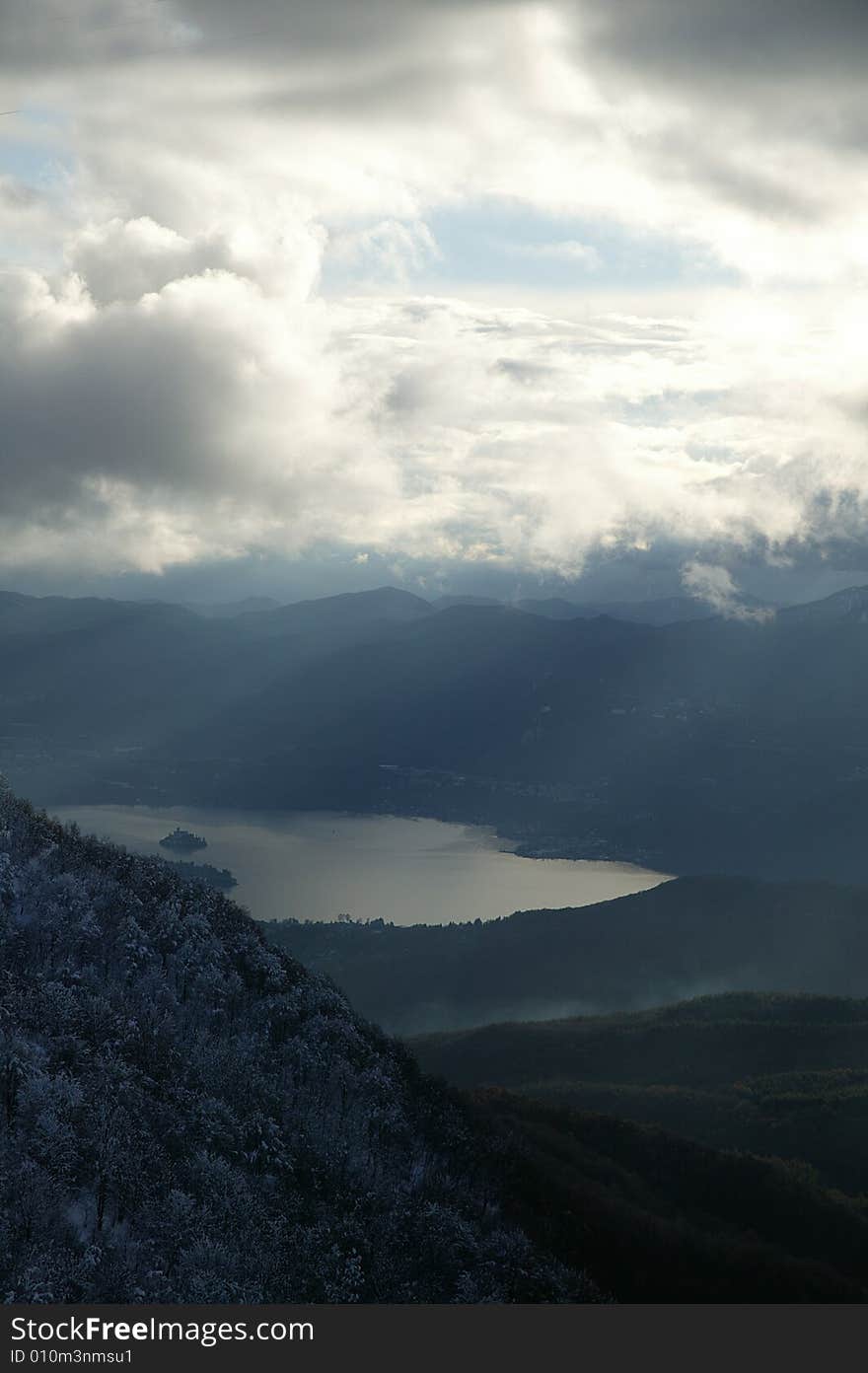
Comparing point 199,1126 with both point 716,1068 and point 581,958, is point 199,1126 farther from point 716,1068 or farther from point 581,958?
point 581,958

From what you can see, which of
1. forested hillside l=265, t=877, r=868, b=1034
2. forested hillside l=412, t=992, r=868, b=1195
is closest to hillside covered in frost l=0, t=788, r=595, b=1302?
forested hillside l=412, t=992, r=868, b=1195

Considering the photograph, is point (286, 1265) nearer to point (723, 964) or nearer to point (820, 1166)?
point (820, 1166)

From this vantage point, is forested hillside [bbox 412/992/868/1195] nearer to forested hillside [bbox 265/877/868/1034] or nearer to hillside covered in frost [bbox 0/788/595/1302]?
hillside covered in frost [bbox 0/788/595/1302]

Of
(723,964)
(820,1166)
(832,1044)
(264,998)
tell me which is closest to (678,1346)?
(264,998)

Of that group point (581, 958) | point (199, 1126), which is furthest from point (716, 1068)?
point (581, 958)

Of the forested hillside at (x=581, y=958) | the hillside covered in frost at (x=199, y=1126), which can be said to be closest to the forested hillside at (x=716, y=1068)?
the hillside covered in frost at (x=199, y=1126)

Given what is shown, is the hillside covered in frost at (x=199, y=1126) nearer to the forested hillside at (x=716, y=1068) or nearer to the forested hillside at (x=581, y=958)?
the forested hillside at (x=716, y=1068)
